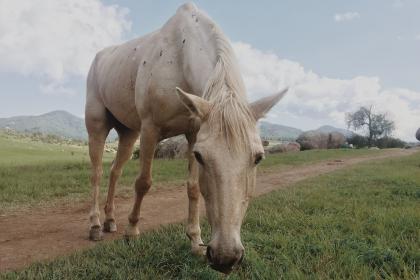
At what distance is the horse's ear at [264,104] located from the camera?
296 centimetres

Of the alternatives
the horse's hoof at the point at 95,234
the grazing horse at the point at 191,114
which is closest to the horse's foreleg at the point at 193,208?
the grazing horse at the point at 191,114

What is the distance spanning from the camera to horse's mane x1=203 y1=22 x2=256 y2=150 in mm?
2656

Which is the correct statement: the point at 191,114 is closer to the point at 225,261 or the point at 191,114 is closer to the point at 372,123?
the point at 225,261

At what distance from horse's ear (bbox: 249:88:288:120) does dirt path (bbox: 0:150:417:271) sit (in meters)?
3.21

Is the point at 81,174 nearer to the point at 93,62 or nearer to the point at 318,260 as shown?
the point at 93,62

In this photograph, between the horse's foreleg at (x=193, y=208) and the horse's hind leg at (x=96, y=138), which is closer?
the horse's foreleg at (x=193, y=208)

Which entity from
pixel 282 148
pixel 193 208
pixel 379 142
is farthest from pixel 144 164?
pixel 379 142

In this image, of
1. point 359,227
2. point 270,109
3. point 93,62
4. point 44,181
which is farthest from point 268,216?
point 44,181

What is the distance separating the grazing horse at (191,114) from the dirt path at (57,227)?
48cm

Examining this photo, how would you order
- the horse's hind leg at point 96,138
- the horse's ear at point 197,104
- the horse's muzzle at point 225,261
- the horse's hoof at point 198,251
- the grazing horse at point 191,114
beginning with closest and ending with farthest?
1. the horse's muzzle at point 225,261
2. the grazing horse at point 191,114
3. the horse's ear at point 197,104
4. the horse's hoof at point 198,251
5. the horse's hind leg at point 96,138

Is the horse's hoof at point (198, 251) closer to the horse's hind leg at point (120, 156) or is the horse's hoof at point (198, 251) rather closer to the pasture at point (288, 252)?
the pasture at point (288, 252)

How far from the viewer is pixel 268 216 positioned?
5.55m

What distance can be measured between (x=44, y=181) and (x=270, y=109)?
8.70m

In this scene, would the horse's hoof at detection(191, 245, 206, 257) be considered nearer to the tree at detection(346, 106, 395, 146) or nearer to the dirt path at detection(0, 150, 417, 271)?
the dirt path at detection(0, 150, 417, 271)
